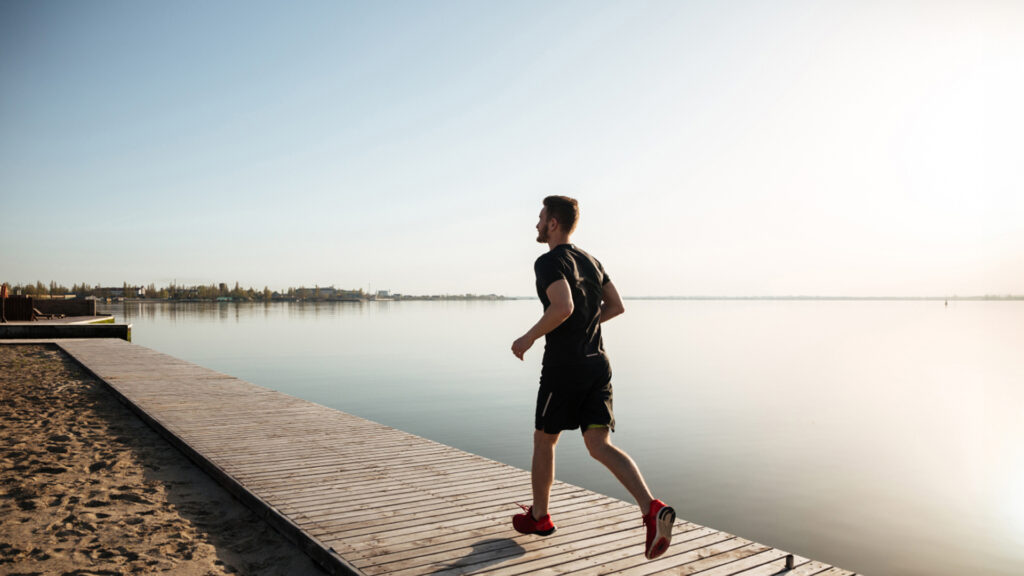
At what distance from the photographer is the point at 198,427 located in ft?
24.0

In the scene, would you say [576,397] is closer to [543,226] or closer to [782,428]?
[543,226]

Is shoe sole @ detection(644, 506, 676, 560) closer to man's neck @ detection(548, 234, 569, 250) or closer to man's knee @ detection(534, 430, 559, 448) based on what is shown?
man's knee @ detection(534, 430, 559, 448)

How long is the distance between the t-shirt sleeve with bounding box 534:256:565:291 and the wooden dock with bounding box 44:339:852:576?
1.53m

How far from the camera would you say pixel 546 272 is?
334 cm

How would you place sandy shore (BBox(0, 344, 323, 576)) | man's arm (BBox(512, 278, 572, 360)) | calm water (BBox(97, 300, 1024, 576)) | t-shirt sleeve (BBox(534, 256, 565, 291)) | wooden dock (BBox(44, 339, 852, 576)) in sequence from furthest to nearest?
1. calm water (BBox(97, 300, 1024, 576))
2. sandy shore (BBox(0, 344, 323, 576))
3. wooden dock (BBox(44, 339, 852, 576))
4. t-shirt sleeve (BBox(534, 256, 565, 291))
5. man's arm (BBox(512, 278, 572, 360))

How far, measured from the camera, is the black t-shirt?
132 inches

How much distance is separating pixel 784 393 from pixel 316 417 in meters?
14.2

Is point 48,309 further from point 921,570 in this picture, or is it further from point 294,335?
point 921,570

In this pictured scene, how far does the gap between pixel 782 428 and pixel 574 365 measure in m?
11.4

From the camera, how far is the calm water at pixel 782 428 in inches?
291

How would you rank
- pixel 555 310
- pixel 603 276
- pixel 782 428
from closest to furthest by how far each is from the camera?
1. pixel 555 310
2. pixel 603 276
3. pixel 782 428

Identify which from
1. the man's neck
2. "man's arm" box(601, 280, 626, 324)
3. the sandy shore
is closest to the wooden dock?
the sandy shore

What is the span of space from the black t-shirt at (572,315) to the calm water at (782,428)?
64.9 inches

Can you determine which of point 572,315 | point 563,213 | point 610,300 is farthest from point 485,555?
point 563,213
